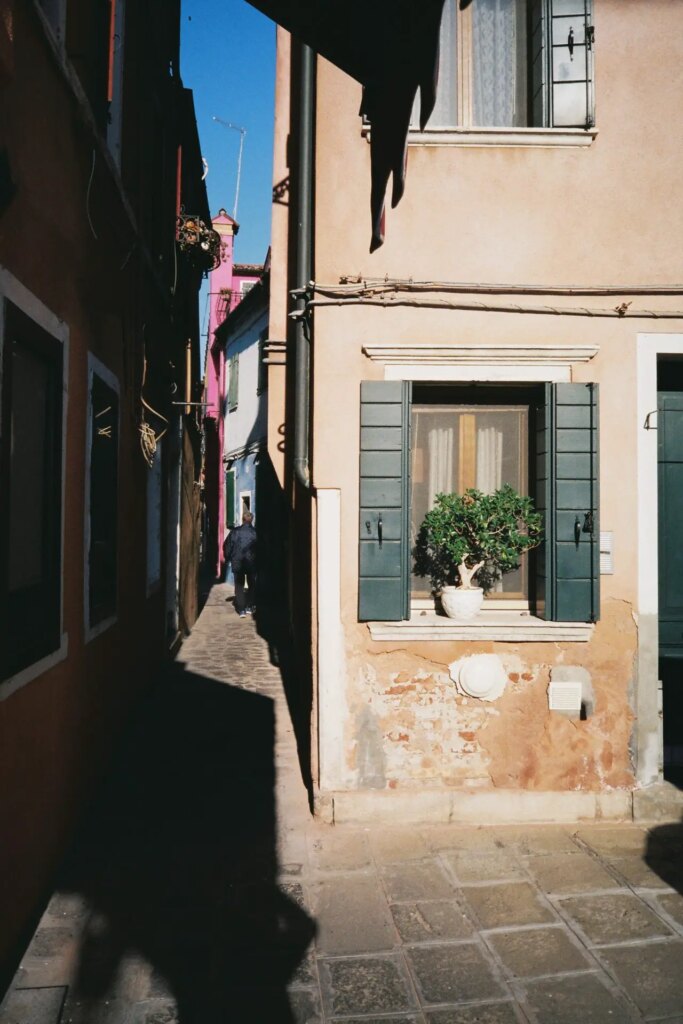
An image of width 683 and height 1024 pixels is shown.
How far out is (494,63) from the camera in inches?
206

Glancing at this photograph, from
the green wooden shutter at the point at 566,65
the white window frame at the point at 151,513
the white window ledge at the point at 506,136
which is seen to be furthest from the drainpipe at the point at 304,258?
the white window frame at the point at 151,513

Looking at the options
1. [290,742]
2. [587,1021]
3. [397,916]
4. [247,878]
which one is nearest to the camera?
[587,1021]

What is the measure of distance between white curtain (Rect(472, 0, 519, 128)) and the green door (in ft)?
8.12

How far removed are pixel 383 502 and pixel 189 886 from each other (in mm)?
2469

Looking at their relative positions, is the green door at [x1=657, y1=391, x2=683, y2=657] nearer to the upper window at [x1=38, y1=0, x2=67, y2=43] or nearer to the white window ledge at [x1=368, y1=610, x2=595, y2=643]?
the white window ledge at [x1=368, y1=610, x2=595, y2=643]

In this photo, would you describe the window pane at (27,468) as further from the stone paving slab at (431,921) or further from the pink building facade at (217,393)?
the pink building facade at (217,393)

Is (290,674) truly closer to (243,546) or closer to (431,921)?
(243,546)

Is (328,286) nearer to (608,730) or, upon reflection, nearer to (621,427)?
(621,427)

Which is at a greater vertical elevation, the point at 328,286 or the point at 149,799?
the point at 328,286

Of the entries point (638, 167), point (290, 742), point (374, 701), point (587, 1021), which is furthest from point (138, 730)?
point (638, 167)

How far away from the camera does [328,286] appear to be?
4.88m

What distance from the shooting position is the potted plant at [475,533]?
4.76 m

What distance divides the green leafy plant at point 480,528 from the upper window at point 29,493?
7.69 feet

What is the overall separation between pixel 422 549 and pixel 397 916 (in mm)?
2355
